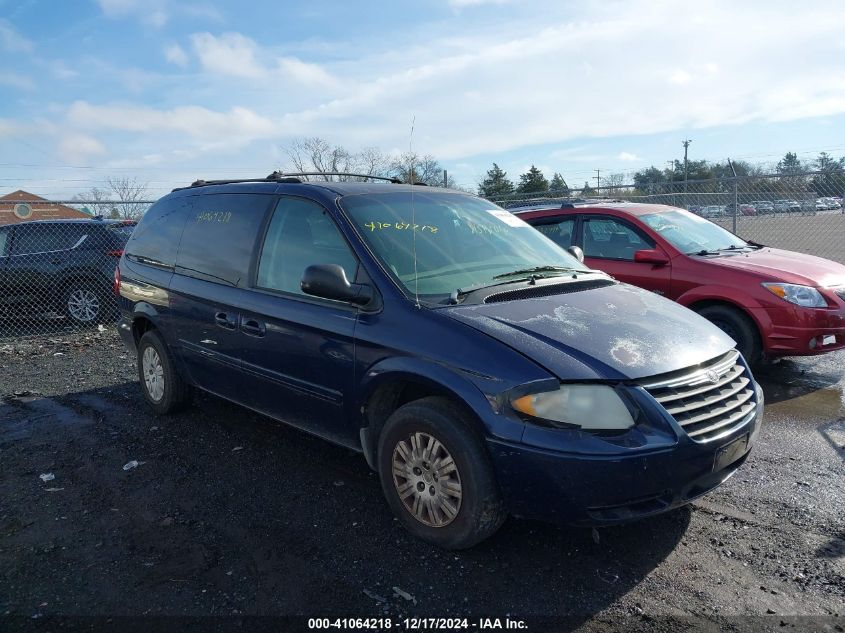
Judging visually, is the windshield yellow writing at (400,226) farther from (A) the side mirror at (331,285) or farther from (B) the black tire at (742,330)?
(B) the black tire at (742,330)

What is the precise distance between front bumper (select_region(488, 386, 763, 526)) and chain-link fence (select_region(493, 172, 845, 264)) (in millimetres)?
8357

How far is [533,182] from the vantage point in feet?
101

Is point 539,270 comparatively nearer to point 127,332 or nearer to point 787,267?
point 787,267

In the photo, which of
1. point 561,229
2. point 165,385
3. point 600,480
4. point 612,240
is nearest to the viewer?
point 600,480

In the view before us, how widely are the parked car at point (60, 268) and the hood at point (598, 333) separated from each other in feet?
26.8

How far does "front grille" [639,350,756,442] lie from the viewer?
9.40 ft

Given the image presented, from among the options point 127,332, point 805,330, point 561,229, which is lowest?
point 805,330

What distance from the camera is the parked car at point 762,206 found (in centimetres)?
1177

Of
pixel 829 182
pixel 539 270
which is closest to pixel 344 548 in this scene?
pixel 539 270

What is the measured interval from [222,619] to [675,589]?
1985 millimetres

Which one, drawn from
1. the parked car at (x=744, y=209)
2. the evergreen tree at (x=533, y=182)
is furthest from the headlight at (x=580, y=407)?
the evergreen tree at (x=533, y=182)

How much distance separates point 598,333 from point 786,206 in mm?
10496

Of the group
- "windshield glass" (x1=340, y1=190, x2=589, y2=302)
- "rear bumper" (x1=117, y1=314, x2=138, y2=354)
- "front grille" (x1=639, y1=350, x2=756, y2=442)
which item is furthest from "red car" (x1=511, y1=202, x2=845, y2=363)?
"rear bumper" (x1=117, y1=314, x2=138, y2=354)

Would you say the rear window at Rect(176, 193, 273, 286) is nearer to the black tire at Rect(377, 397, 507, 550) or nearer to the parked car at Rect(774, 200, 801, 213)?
the black tire at Rect(377, 397, 507, 550)
